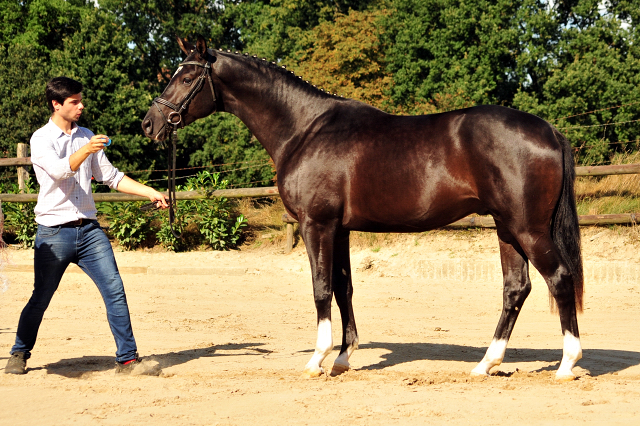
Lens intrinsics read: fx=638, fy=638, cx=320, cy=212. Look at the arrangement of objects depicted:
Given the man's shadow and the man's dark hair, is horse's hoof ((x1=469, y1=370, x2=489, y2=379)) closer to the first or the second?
the man's shadow

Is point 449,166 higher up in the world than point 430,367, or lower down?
higher up

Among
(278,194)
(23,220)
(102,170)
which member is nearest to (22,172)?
(23,220)

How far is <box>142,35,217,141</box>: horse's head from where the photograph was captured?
4.91 m

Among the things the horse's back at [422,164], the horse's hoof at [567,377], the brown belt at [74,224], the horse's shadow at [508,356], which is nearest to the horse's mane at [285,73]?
the horse's back at [422,164]

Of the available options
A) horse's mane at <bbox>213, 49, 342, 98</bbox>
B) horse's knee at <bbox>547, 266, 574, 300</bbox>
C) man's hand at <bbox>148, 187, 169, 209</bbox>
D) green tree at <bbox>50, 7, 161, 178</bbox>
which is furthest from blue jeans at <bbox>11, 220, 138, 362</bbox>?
green tree at <bbox>50, 7, 161, 178</bbox>

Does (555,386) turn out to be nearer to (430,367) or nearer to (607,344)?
(430,367)

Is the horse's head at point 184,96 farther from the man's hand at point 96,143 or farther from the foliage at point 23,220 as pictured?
the foliage at point 23,220

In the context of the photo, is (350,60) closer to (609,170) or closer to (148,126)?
(609,170)

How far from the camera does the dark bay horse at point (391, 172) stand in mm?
4172

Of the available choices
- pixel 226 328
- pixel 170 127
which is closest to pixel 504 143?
pixel 170 127

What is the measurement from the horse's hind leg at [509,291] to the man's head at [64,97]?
3.12m

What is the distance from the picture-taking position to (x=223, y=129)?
24.3 m

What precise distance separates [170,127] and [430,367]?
2.72 metres

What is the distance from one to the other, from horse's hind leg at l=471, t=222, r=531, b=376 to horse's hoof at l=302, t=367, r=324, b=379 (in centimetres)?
113
